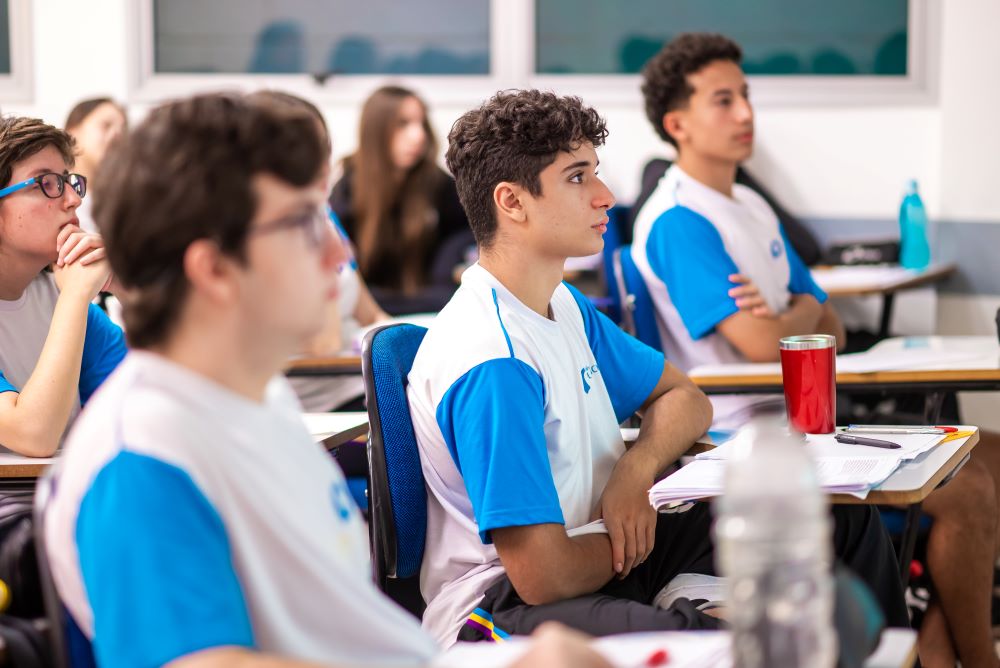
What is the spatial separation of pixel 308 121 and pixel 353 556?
16.2 inches

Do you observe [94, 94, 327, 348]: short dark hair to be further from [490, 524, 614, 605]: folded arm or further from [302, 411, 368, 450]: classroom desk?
[302, 411, 368, 450]: classroom desk

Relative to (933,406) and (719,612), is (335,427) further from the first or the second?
(933,406)

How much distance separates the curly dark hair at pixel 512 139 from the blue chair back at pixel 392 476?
28 centimetres

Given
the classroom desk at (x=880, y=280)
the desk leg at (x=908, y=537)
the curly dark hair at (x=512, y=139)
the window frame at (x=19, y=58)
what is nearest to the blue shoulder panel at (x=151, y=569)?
the curly dark hair at (x=512, y=139)

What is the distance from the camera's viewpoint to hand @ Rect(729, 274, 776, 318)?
2.87 metres

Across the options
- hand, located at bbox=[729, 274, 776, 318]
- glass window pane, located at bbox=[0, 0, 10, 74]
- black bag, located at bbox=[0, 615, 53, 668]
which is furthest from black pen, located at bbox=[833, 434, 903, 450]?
glass window pane, located at bbox=[0, 0, 10, 74]

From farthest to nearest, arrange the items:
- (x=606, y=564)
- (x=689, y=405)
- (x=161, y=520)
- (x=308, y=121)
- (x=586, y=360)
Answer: (x=689, y=405) < (x=586, y=360) < (x=606, y=564) < (x=308, y=121) < (x=161, y=520)

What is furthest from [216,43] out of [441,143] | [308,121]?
[308,121]

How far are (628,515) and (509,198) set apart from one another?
549 millimetres

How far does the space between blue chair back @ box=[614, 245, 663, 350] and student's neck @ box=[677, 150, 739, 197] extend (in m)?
0.35

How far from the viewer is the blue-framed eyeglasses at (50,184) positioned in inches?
85.3

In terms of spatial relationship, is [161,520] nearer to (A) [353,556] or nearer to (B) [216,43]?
(A) [353,556]

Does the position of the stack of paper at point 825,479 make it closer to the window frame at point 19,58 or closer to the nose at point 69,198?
the nose at point 69,198

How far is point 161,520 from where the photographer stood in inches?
38.6
